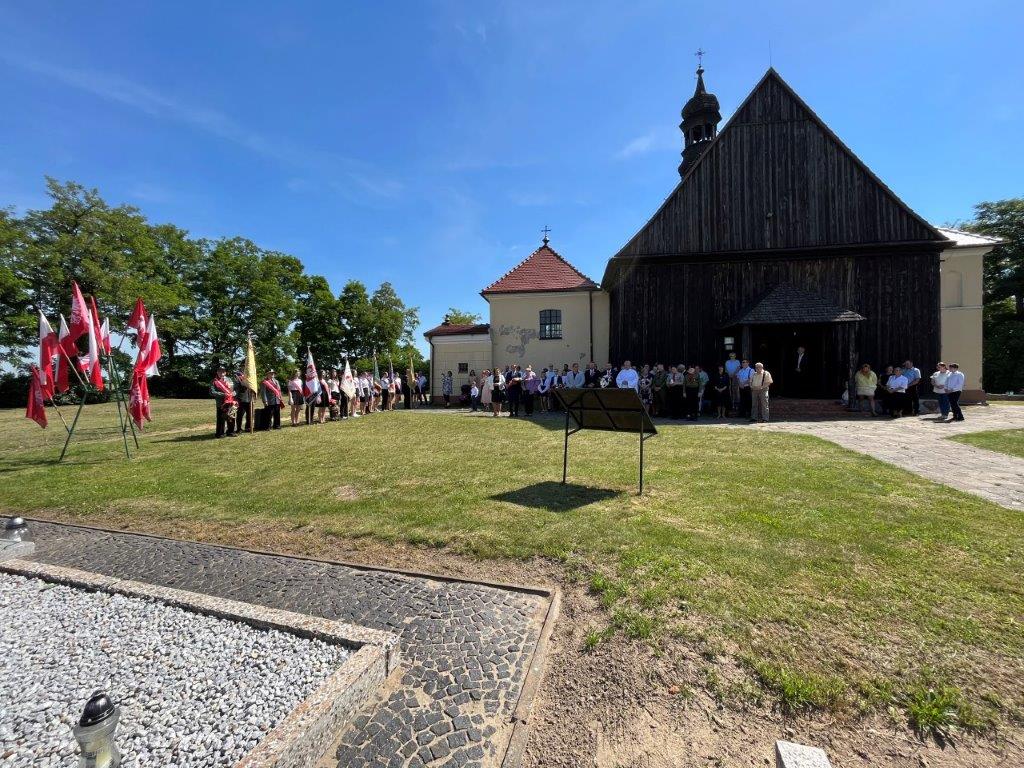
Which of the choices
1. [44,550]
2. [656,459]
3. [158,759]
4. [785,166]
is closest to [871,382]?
[785,166]

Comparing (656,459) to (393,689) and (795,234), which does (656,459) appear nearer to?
(393,689)

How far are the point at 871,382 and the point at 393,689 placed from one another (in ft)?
58.9

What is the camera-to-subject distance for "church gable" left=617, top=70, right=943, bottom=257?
17.5 meters

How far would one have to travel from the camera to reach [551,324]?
2327 cm

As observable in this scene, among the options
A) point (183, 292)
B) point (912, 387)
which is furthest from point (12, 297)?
point (912, 387)

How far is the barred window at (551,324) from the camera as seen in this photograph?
23.2m

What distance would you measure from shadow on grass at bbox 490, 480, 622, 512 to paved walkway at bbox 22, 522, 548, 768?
2079mm

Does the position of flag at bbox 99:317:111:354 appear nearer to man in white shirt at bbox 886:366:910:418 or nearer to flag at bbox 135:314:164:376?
flag at bbox 135:314:164:376

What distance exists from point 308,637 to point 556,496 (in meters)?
3.60

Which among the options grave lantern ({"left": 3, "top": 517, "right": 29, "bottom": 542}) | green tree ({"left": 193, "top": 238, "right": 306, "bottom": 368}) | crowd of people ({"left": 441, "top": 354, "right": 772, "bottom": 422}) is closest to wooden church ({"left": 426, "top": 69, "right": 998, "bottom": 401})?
crowd of people ({"left": 441, "top": 354, "right": 772, "bottom": 422})

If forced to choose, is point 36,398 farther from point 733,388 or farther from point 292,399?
point 733,388

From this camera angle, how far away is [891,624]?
2.95 meters

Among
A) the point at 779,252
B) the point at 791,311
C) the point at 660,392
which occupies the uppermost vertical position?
the point at 779,252

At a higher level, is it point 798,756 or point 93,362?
point 93,362
